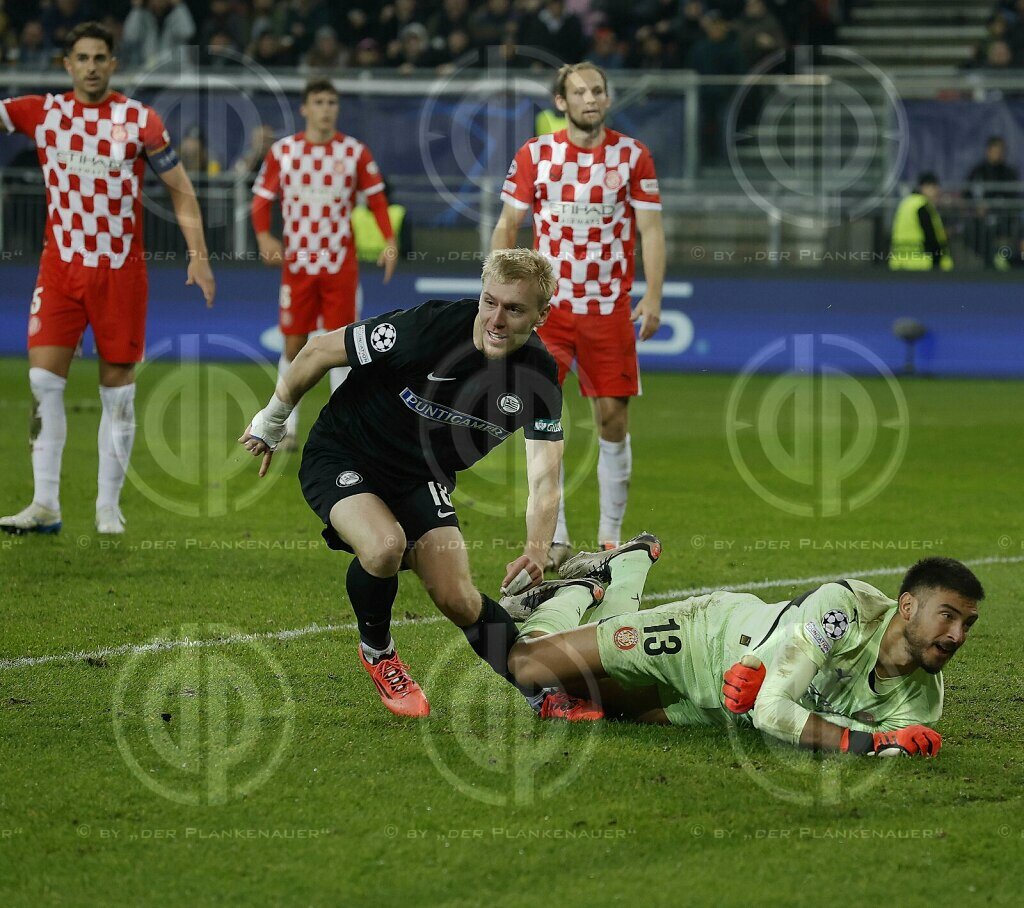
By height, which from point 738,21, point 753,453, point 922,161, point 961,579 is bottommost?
point 753,453

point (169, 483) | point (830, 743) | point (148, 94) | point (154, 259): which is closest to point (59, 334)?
point (169, 483)

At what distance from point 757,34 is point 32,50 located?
9.60 metres

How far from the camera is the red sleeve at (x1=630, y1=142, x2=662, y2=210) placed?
8188 mm

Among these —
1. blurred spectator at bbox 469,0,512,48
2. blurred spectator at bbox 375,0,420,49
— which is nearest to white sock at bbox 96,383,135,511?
blurred spectator at bbox 469,0,512,48

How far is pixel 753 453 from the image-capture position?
39.9ft

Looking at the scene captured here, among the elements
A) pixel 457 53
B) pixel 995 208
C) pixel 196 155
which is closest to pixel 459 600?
pixel 995 208

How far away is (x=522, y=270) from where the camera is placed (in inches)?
196

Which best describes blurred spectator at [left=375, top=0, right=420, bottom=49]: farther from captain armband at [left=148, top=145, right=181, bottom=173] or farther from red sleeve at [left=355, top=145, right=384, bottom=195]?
captain armband at [left=148, top=145, right=181, bottom=173]

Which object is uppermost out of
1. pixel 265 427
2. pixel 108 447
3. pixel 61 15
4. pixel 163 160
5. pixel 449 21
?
pixel 61 15

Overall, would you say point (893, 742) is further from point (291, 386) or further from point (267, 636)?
point (267, 636)

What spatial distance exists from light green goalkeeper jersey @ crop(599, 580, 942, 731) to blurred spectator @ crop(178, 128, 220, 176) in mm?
14052

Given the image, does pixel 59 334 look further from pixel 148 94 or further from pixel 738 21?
pixel 738 21

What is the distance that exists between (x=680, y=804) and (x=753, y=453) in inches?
311

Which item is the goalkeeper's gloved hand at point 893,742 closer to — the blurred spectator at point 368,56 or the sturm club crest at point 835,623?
the sturm club crest at point 835,623
